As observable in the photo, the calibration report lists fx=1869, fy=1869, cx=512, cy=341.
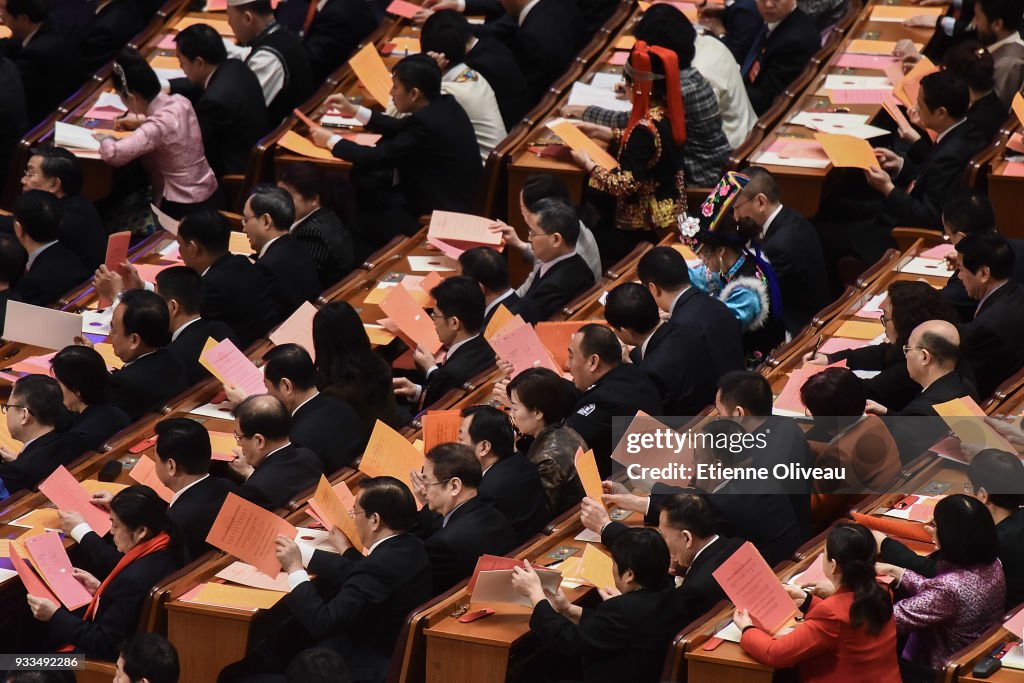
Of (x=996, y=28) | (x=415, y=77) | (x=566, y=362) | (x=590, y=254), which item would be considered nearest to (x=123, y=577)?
(x=566, y=362)

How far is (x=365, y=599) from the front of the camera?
5.90m

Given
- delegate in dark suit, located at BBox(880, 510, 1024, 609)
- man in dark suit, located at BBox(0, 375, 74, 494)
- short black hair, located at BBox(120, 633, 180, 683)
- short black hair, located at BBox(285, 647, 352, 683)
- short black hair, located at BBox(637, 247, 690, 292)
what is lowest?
man in dark suit, located at BBox(0, 375, 74, 494)

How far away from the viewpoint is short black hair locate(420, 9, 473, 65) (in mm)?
9258

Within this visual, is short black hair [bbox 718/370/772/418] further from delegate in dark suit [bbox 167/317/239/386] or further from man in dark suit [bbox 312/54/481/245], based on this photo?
man in dark suit [bbox 312/54/481/245]

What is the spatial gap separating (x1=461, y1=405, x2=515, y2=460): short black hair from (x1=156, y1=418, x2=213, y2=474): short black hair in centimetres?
95

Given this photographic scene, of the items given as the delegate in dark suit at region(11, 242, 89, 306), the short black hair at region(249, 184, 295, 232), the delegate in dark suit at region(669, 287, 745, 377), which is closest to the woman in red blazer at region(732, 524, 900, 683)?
the delegate in dark suit at region(669, 287, 745, 377)

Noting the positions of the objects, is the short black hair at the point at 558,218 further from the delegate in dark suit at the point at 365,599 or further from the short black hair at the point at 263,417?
the delegate in dark suit at the point at 365,599

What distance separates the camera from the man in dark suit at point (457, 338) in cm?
753

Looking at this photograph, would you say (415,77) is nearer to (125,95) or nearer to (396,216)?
(396,216)

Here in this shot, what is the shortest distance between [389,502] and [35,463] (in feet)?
5.77

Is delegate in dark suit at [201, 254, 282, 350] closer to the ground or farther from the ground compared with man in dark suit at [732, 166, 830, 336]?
closer to the ground

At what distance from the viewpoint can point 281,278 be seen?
27.4ft

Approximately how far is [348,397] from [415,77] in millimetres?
2272

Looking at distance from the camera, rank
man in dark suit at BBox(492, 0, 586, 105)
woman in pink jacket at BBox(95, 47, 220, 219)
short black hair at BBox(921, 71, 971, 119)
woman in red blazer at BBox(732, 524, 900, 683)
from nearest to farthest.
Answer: woman in red blazer at BBox(732, 524, 900, 683) → short black hair at BBox(921, 71, 971, 119) → woman in pink jacket at BBox(95, 47, 220, 219) → man in dark suit at BBox(492, 0, 586, 105)
